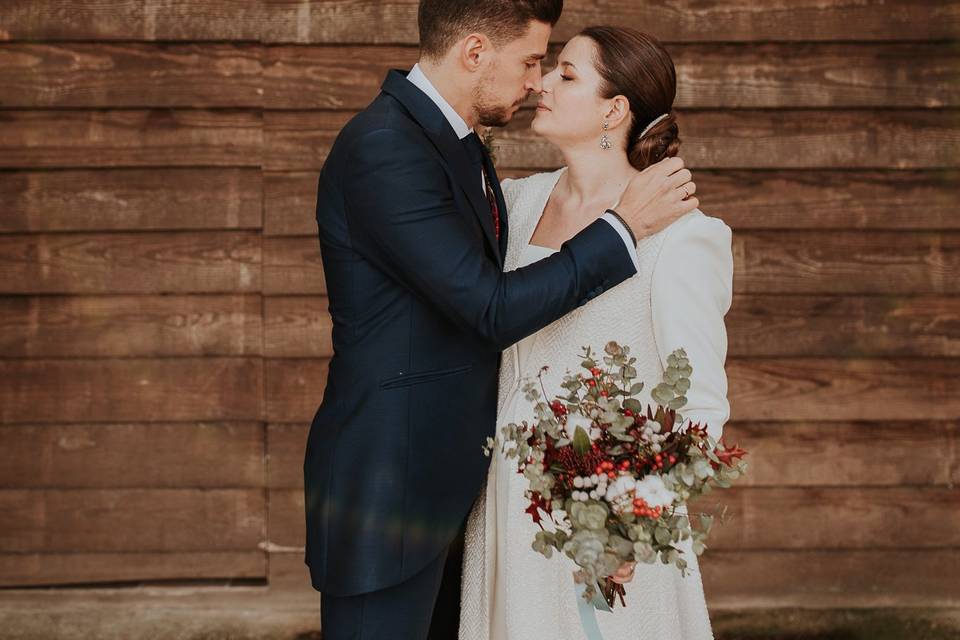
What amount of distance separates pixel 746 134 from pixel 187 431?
2.10 m

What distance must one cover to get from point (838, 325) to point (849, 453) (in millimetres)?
443

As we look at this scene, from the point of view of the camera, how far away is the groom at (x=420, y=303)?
1.72 meters

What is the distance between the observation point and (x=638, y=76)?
199cm

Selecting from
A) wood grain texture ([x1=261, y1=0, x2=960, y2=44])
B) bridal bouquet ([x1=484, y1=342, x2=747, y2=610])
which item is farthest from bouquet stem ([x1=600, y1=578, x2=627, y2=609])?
wood grain texture ([x1=261, y1=0, x2=960, y2=44])

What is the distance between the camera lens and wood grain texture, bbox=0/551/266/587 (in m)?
3.20

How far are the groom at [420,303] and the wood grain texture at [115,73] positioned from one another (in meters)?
1.37

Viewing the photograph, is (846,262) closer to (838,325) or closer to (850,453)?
(838,325)

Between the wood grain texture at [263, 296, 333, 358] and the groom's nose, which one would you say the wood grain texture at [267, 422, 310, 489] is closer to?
the wood grain texture at [263, 296, 333, 358]

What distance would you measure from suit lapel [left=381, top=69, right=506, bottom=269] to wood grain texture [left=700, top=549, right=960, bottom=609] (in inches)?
74.7

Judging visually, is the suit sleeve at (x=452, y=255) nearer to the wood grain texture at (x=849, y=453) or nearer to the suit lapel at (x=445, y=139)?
the suit lapel at (x=445, y=139)

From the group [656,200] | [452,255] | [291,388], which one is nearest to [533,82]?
[656,200]

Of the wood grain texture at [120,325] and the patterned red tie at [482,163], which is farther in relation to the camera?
the wood grain texture at [120,325]

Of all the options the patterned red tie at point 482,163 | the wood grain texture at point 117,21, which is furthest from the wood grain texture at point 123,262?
the patterned red tie at point 482,163

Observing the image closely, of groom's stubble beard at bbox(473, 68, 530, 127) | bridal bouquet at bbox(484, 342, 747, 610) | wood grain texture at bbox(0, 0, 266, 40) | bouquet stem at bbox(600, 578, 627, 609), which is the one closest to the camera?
bridal bouquet at bbox(484, 342, 747, 610)
